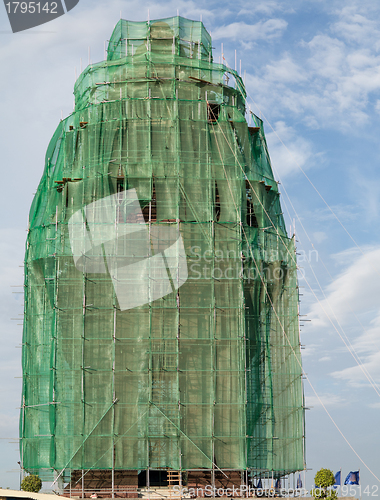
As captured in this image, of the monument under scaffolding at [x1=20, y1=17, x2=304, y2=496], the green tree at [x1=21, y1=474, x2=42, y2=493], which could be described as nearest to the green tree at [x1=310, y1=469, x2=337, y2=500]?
the monument under scaffolding at [x1=20, y1=17, x2=304, y2=496]

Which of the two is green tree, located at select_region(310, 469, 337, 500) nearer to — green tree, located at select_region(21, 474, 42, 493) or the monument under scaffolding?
the monument under scaffolding

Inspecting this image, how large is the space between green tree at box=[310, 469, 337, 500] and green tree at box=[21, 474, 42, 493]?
50.5ft

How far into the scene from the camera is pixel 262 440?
4425 cm

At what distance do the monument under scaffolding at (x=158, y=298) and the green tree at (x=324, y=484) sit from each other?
15.0ft

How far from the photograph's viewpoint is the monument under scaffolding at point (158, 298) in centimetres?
4259

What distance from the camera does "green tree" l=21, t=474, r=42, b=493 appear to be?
131ft

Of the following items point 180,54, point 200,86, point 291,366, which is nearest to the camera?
point 291,366

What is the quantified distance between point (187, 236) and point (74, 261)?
7.28 m

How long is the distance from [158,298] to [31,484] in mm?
12936

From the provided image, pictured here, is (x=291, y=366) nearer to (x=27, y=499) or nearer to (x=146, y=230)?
(x=146, y=230)

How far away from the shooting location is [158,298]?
44.3 meters

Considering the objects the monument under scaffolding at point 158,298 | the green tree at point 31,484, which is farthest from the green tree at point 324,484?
the green tree at point 31,484

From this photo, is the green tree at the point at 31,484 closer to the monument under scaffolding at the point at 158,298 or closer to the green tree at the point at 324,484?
the monument under scaffolding at the point at 158,298

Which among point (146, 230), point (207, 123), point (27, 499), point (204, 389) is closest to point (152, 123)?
point (207, 123)
